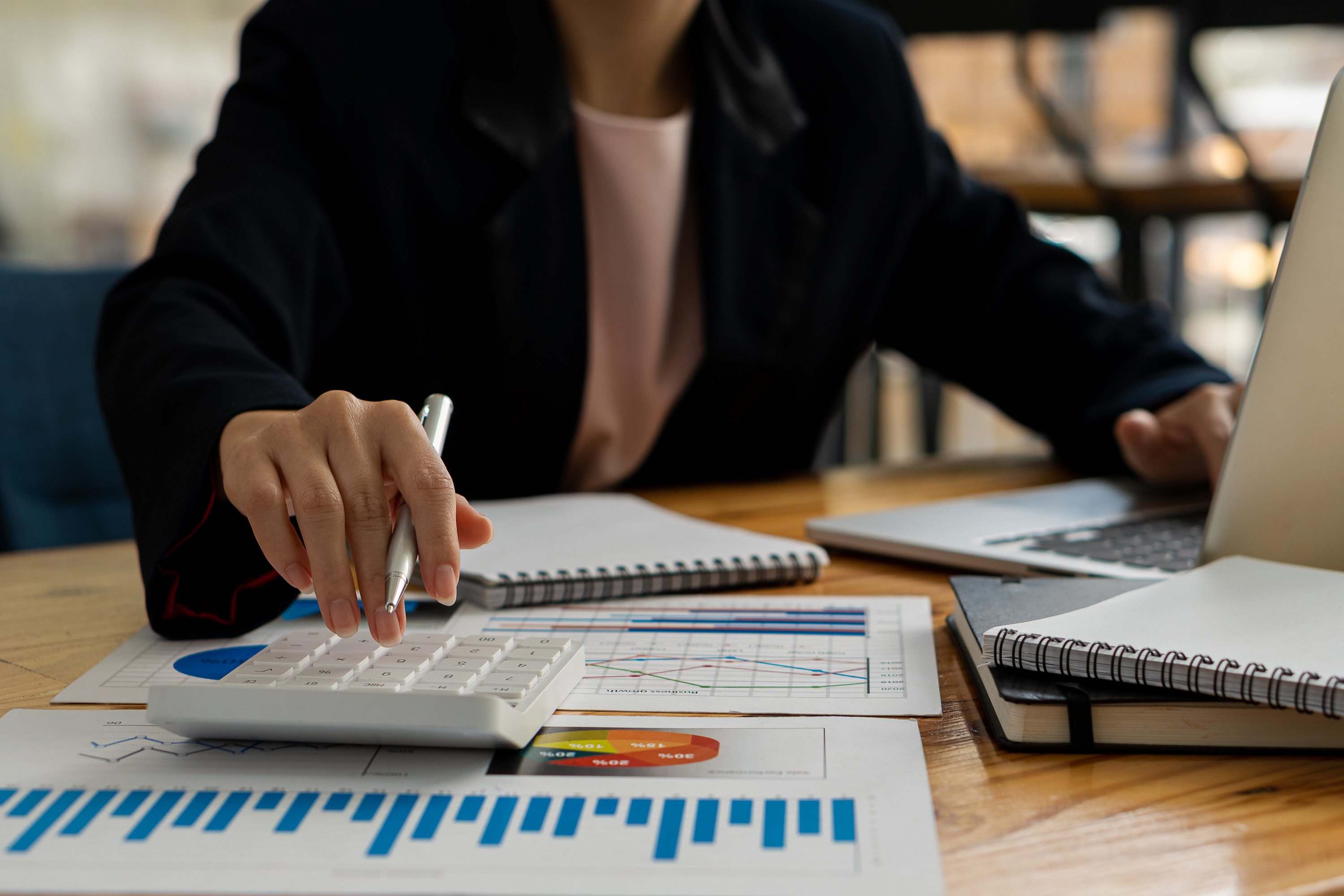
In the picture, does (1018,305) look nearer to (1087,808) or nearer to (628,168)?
(628,168)

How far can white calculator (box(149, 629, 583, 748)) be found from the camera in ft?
1.18

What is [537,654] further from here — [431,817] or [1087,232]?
[1087,232]

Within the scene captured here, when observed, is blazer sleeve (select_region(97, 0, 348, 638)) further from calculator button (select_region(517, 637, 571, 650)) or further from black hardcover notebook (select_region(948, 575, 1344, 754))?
black hardcover notebook (select_region(948, 575, 1344, 754))

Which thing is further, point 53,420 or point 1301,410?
point 53,420

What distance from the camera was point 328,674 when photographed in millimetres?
398

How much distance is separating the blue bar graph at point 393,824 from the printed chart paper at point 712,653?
10 centimetres

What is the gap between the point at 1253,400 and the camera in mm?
512

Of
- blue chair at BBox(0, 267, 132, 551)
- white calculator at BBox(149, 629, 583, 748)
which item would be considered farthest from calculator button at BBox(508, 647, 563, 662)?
blue chair at BBox(0, 267, 132, 551)

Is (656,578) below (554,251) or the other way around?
below

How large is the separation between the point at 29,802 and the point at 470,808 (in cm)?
13

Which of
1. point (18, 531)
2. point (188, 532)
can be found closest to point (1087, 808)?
point (188, 532)

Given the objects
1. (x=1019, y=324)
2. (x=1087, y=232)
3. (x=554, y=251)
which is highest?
(x=554, y=251)

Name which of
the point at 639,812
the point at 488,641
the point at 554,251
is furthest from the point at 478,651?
the point at 554,251

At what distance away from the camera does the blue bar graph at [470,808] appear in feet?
1.08
